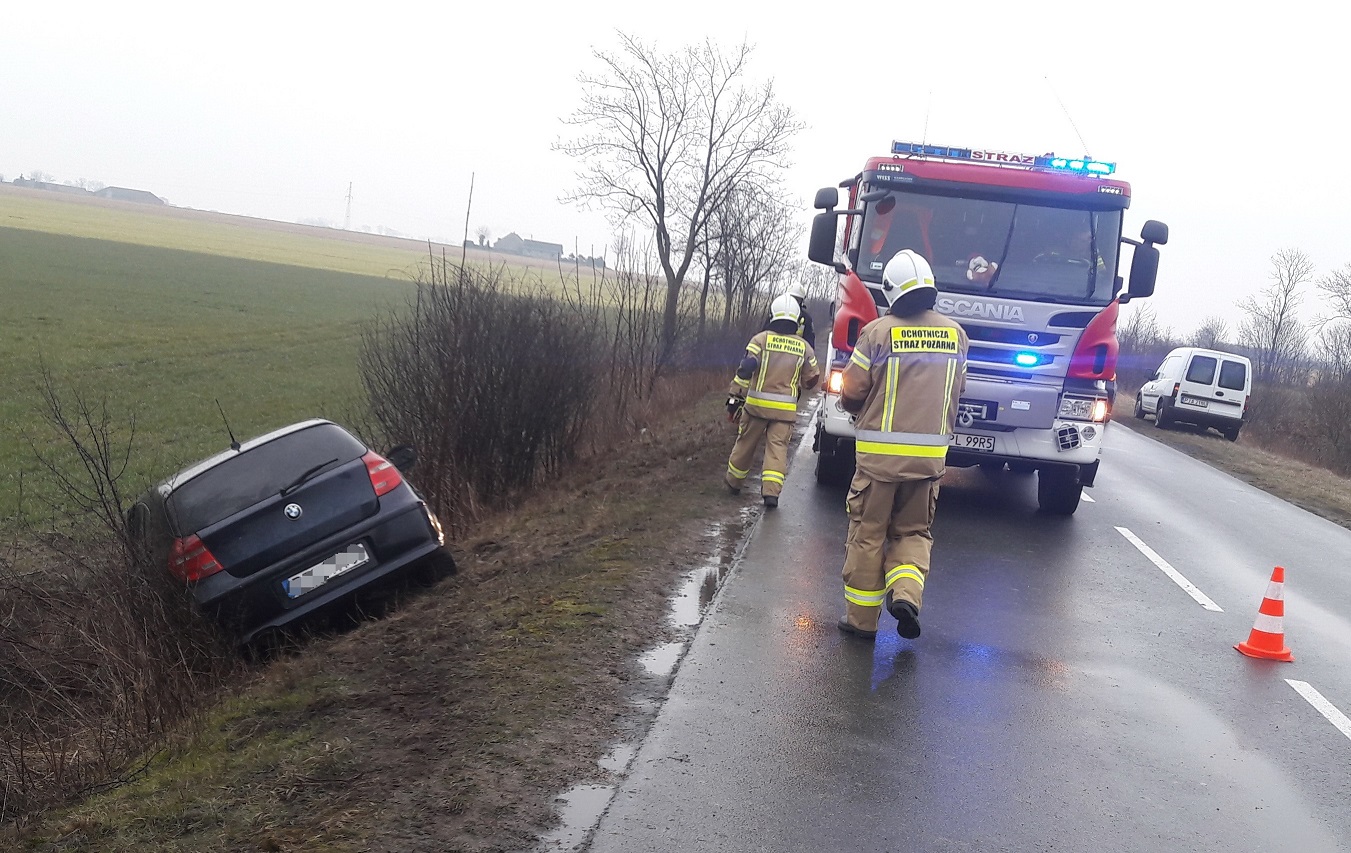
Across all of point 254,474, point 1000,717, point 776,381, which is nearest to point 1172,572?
point 776,381

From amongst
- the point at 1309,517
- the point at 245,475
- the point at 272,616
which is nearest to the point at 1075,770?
the point at 272,616

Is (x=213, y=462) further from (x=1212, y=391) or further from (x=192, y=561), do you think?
(x=1212, y=391)

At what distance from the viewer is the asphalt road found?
13.6 ft

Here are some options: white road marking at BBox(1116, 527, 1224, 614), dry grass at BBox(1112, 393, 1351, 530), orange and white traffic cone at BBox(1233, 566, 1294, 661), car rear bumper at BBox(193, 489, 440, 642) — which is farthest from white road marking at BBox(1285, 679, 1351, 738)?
dry grass at BBox(1112, 393, 1351, 530)

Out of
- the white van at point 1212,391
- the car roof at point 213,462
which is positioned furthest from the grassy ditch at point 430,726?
the white van at point 1212,391

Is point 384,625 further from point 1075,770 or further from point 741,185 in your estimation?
point 741,185

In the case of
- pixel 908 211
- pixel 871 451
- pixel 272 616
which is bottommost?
pixel 272 616

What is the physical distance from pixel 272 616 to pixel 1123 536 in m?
7.84

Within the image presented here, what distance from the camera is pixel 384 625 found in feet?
21.9

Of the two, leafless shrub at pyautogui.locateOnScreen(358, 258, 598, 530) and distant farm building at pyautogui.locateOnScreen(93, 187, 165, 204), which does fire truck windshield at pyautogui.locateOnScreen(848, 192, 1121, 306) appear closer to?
leafless shrub at pyautogui.locateOnScreen(358, 258, 598, 530)

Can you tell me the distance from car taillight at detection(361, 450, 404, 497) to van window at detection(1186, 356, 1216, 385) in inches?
911

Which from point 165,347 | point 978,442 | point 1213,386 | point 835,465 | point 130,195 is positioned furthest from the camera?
point 130,195

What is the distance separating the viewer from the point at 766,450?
10.3 metres

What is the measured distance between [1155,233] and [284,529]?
7653mm
